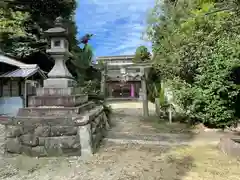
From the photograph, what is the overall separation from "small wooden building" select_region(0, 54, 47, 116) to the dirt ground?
6557mm

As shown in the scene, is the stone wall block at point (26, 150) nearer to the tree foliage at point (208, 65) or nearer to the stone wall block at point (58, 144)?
the stone wall block at point (58, 144)

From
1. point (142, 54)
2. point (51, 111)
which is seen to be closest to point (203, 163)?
point (51, 111)

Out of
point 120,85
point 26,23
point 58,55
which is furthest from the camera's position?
point 120,85

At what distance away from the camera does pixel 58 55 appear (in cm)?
495

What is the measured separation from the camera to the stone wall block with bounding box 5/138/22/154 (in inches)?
164

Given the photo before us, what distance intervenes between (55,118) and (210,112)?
4217mm

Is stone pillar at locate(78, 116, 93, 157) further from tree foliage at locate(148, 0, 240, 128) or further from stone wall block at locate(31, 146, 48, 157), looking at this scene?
tree foliage at locate(148, 0, 240, 128)

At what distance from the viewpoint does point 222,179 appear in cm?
307

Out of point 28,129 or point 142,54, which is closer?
point 28,129

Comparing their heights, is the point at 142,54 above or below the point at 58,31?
above

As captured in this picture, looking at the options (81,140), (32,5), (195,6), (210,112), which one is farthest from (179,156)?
(32,5)

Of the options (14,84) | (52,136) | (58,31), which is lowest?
(52,136)

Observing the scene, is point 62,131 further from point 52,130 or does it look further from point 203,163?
point 203,163

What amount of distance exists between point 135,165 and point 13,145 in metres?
2.39
